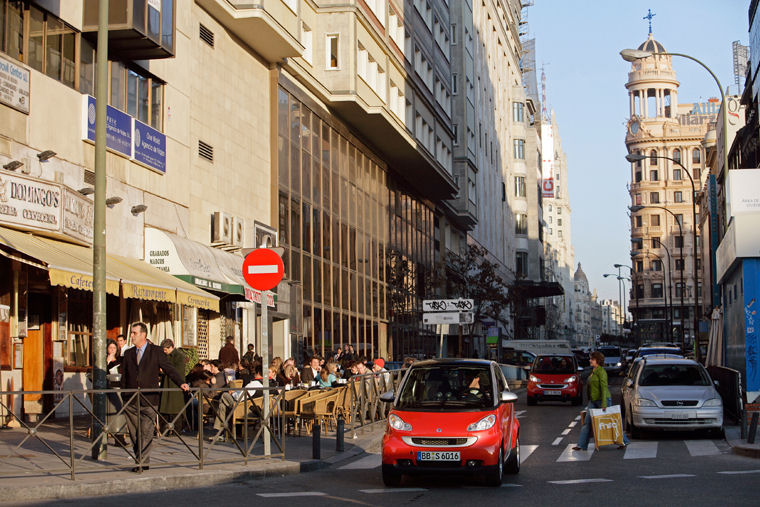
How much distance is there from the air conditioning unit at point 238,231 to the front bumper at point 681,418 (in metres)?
13.3

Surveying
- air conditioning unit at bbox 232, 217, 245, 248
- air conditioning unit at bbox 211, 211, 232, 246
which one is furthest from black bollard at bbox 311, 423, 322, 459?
air conditioning unit at bbox 232, 217, 245, 248

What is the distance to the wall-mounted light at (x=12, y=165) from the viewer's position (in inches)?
706

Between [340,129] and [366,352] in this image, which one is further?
[366,352]

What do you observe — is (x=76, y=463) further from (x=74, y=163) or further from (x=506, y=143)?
(x=506, y=143)

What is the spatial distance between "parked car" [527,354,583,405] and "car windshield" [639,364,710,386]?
11813mm

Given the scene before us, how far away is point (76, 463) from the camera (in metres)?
12.5

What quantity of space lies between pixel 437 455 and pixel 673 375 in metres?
9.16

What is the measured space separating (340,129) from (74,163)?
19.8 m

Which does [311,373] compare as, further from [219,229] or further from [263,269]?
[263,269]

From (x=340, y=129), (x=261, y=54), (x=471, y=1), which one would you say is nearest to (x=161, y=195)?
(x=261, y=54)

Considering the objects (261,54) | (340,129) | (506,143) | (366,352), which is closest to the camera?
(261,54)

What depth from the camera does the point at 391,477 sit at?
510 inches

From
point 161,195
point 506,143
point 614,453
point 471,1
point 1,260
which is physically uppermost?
point 471,1

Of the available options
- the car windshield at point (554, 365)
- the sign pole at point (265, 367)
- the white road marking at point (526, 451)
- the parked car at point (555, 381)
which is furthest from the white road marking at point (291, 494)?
the car windshield at point (554, 365)
